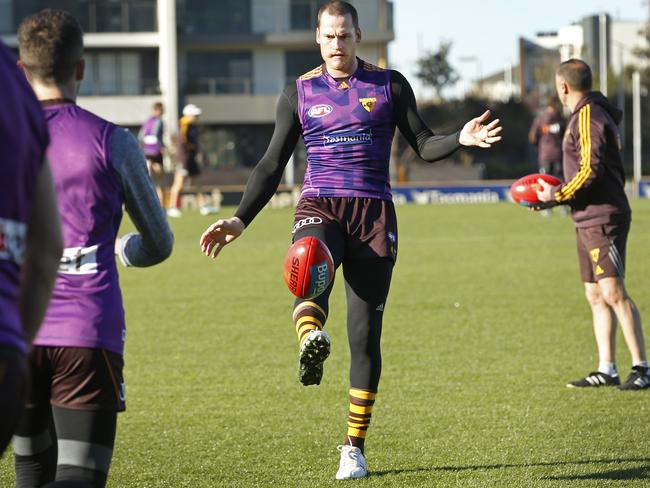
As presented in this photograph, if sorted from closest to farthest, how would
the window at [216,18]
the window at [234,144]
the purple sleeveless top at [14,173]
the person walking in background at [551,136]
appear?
the purple sleeveless top at [14,173] → the person walking in background at [551,136] → the window at [234,144] → the window at [216,18]

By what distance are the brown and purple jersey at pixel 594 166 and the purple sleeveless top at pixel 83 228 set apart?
502cm

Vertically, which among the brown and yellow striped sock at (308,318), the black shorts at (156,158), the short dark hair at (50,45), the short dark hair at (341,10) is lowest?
the black shorts at (156,158)

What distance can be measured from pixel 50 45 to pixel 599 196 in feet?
18.5

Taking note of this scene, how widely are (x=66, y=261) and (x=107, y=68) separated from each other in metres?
53.2

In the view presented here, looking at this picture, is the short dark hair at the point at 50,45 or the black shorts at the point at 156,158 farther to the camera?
the black shorts at the point at 156,158

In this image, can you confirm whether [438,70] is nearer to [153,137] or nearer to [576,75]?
[153,137]

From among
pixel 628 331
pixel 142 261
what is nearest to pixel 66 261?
pixel 142 261

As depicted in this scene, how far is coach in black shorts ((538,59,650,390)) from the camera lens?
846cm

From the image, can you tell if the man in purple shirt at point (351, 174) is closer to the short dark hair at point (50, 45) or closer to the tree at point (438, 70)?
the short dark hair at point (50, 45)

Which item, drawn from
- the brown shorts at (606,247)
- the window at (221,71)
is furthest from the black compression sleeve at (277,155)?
the window at (221,71)

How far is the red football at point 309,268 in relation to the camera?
5.96 m

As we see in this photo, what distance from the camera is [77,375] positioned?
390cm

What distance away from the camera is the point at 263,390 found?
8.77 meters

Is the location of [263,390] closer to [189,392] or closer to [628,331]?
[189,392]
